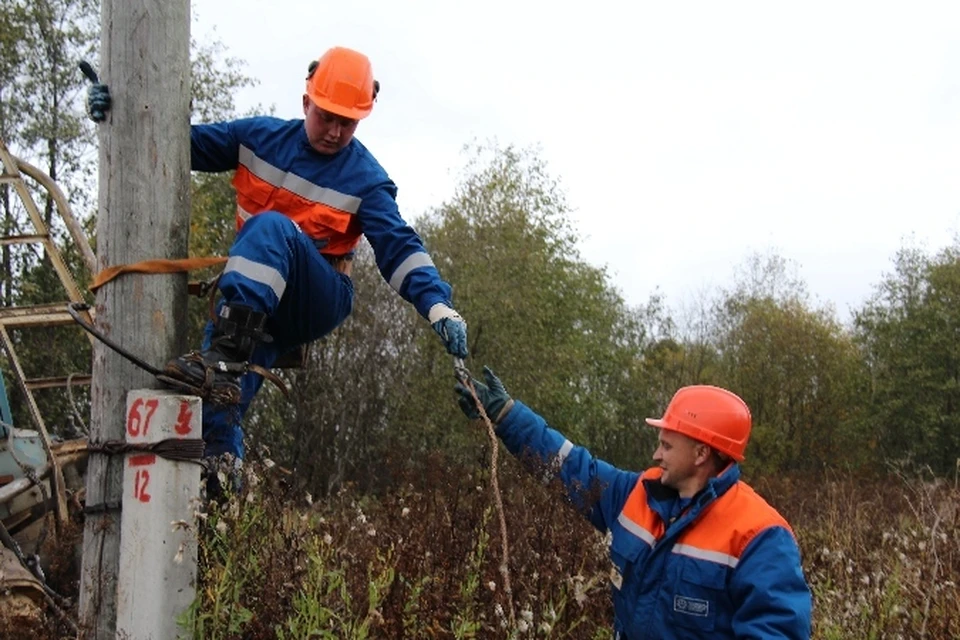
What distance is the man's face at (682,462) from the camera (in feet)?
12.4

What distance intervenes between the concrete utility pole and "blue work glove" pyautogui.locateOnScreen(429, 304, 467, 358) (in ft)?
3.64

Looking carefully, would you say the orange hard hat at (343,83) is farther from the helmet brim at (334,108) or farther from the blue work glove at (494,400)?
the blue work glove at (494,400)

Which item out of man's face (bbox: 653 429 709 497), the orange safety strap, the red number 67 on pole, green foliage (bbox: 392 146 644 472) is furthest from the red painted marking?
green foliage (bbox: 392 146 644 472)

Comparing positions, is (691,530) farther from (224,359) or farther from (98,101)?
(98,101)

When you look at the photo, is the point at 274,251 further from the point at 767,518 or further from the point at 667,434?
the point at 767,518

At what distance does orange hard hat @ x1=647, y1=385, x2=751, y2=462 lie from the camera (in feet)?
12.4

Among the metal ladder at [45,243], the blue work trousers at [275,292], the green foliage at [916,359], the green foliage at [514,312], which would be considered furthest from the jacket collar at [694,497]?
the green foliage at [916,359]

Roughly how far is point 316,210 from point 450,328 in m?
0.66

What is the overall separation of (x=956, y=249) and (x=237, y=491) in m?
45.0

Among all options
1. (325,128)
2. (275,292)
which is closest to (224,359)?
(275,292)

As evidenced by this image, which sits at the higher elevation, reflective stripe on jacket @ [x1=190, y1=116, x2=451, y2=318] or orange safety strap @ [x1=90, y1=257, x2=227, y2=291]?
reflective stripe on jacket @ [x1=190, y1=116, x2=451, y2=318]

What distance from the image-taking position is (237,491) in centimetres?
366

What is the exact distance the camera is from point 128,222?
10.9 feet

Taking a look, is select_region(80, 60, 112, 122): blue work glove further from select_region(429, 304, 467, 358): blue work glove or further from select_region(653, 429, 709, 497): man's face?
select_region(653, 429, 709, 497): man's face
